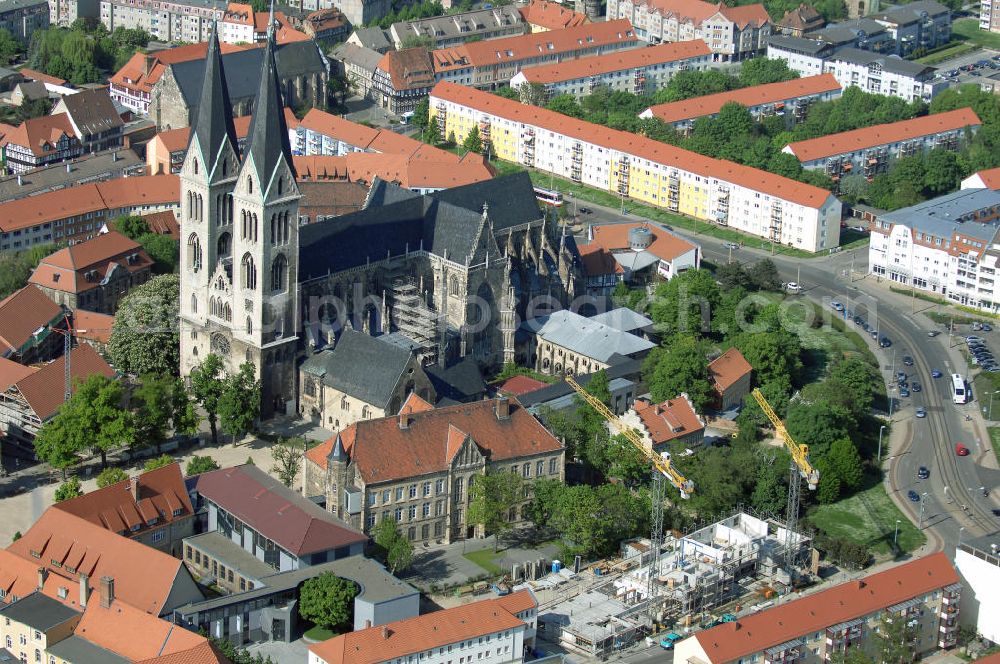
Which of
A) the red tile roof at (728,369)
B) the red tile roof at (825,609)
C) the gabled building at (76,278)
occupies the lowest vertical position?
the red tile roof at (825,609)

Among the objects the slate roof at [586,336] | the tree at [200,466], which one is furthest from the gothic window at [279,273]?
the slate roof at [586,336]

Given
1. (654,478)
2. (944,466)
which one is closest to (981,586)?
(654,478)

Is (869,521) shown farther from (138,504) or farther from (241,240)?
(138,504)

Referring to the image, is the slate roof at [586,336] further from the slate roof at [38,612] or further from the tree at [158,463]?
the slate roof at [38,612]

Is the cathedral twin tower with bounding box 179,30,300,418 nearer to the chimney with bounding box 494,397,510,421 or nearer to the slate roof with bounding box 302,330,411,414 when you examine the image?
the slate roof with bounding box 302,330,411,414

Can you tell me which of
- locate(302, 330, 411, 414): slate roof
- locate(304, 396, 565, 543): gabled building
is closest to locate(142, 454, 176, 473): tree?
locate(304, 396, 565, 543): gabled building

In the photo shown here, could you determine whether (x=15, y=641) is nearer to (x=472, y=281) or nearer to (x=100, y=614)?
(x=100, y=614)
